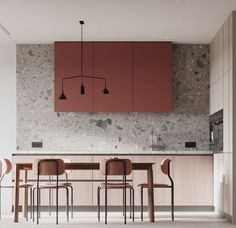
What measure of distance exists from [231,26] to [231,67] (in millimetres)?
591

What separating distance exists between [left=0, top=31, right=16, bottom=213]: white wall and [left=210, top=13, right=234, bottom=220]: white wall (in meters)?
3.71

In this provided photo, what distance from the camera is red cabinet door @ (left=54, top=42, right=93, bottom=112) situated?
35.7 feet

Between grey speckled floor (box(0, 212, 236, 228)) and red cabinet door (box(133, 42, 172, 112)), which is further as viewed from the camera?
red cabinet door (box(133, 42, 172, 112))

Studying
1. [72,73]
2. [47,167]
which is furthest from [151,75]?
[47,167]

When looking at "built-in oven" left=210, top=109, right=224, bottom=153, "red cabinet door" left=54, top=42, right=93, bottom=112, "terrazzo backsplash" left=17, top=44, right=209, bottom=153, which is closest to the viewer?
"built-in oven" left=210, top=109, right=224, bottom=153

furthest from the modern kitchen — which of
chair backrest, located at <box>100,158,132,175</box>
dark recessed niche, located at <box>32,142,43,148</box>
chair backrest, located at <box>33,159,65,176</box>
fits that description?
chair backrest, located at <box>100,158,132,175</box>

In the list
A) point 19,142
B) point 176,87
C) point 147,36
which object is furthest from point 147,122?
point 19,142

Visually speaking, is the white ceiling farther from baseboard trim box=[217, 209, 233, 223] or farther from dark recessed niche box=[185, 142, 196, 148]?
baseboard trim box=[217, 209, 233, 223]

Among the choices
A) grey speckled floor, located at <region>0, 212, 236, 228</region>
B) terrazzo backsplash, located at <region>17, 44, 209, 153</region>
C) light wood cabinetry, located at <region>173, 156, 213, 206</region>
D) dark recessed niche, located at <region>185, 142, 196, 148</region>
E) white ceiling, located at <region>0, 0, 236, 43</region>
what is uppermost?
white ceiling, located at <region>0, 0, 236, 43</region>

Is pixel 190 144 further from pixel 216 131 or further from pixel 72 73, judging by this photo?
pixel 72 73

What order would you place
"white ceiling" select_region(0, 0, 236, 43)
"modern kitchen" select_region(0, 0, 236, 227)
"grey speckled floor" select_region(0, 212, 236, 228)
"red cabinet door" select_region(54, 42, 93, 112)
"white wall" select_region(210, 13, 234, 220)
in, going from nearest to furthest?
"grey speckled floor" select_region(0, 212, 236, 228) < "white ceiling" select_region(0, 0, 236, 43) < "white wall" select_region(210, 13, 234, 220) < "modern kitchen" select_region(0, 0, 236, 227) < "red cabinet door" select_region(54, 42, 93, 112)

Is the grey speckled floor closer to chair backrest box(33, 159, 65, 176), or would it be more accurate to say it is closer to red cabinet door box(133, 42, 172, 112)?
chair backrest box(33, 159, 65, 176)

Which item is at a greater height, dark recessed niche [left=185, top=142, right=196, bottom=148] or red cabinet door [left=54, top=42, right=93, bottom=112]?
red cabinet door [left=54, top=42, right=93, bottom=112]

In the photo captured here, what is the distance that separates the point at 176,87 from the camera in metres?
11.1
